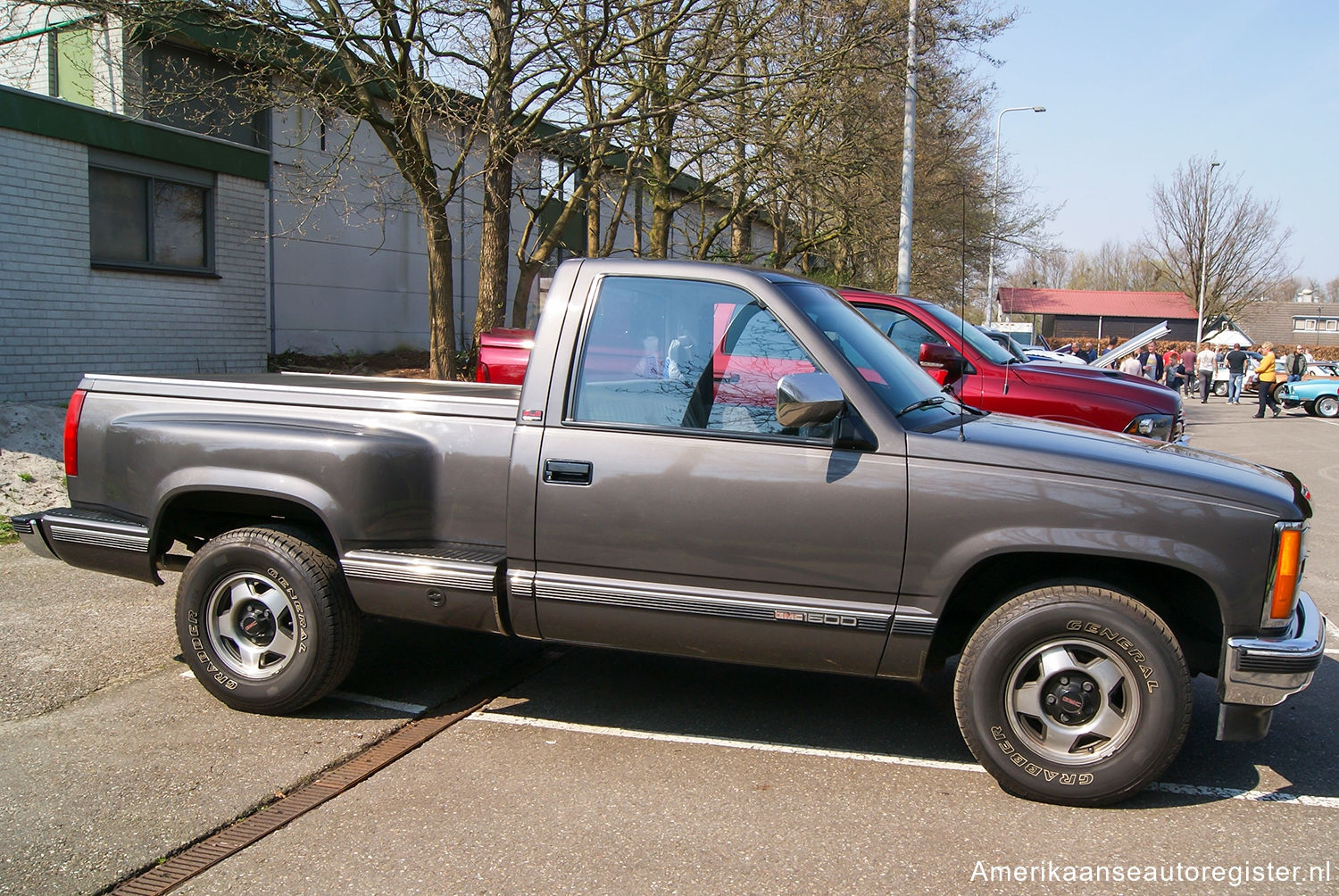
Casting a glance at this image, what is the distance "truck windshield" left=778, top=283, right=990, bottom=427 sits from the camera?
160 inches

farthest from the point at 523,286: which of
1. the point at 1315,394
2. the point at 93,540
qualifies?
the point at 1315,394

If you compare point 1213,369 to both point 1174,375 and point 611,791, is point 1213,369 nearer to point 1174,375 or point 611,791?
point 1174,375

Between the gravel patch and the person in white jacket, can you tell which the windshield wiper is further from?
the person in white jacket

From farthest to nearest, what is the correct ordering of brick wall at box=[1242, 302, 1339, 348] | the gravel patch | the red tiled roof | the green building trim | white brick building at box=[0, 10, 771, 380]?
1. brick wall at box=[1242, 302, 1339, 348]
2. the red tiled roof
3. white brick building at box=[0, 10, 771, 380]
4. the green building trim
5. the gravel patch

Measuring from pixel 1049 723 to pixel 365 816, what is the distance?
97.1 inches

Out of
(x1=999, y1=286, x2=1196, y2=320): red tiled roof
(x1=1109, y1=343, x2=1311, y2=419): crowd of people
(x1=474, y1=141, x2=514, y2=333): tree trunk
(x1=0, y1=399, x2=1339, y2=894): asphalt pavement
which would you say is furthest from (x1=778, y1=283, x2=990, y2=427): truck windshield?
(x1=999, y1=286, x2=1196, y2=320): red tiled roof

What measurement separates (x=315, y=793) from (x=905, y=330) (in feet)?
19.3

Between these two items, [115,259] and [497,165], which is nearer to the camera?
[497,165]

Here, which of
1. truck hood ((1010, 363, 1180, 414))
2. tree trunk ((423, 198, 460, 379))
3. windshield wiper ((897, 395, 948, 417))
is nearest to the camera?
windshield wiper ((897, 395, 948, 417))

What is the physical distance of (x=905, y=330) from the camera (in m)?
8.12

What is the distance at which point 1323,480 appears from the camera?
13164 millimetres

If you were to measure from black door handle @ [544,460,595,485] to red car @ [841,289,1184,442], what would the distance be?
3.68 m

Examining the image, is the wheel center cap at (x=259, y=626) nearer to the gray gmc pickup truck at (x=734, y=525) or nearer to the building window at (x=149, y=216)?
the gray gmc pickup truck at (x=734, y=525)

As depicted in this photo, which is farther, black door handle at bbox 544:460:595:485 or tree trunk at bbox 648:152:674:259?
tree trunk at bbox 648:152:674:259
